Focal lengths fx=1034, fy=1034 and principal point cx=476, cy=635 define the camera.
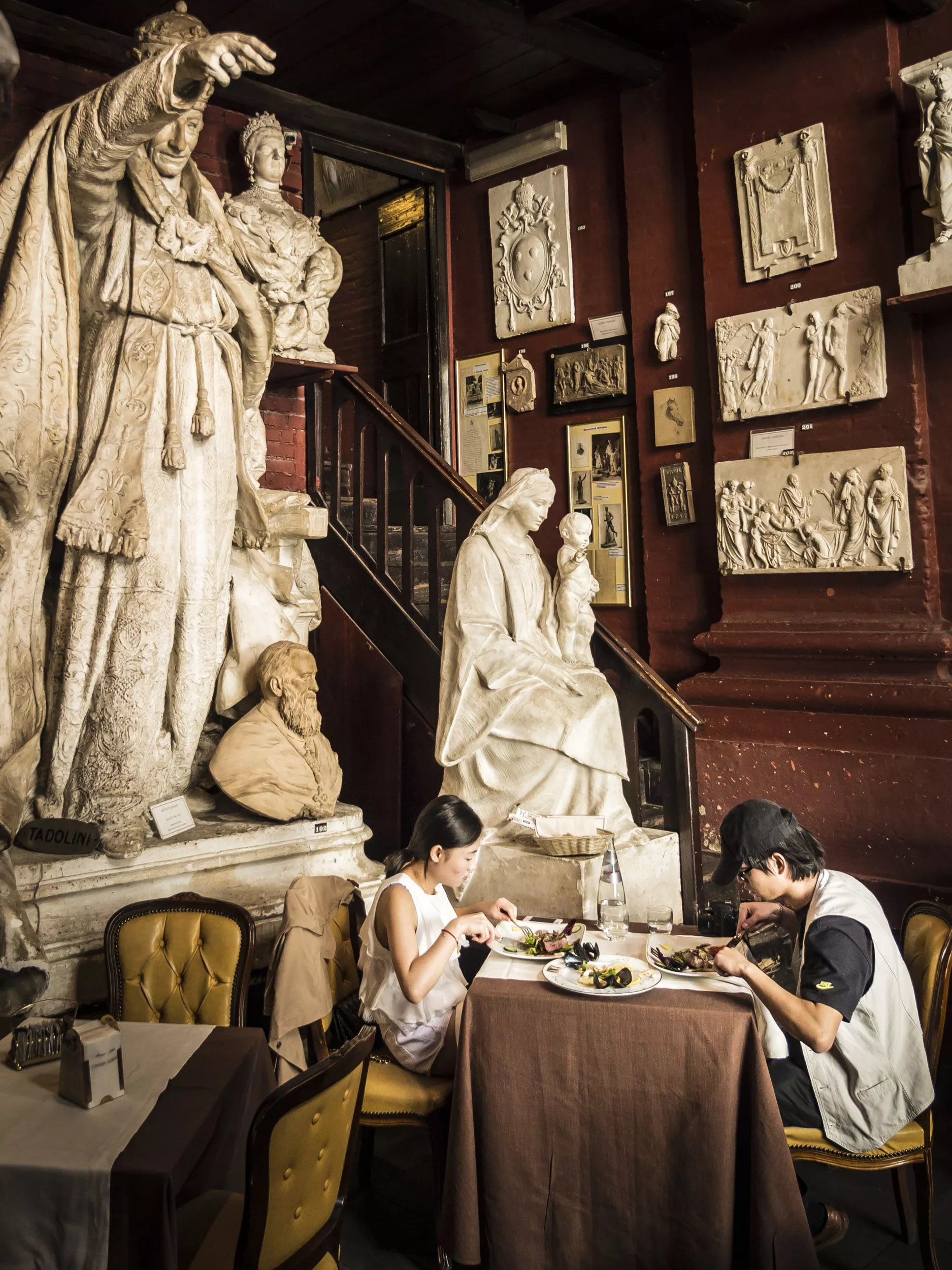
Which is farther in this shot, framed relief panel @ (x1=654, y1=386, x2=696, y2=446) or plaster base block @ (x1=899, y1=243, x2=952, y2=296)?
framed relief panel @ (x1=654, y1=386, x2=696, y2=446)

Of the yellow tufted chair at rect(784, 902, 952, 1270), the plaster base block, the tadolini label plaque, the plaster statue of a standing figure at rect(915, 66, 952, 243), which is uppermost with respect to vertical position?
the plaster statue of a standing figure at rect(915, 66, 952, 243)

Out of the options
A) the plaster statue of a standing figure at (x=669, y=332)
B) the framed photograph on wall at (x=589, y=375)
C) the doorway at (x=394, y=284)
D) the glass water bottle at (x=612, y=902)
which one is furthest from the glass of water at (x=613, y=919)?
the doorway at (x=394, y=284)

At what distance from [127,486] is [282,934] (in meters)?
1.69

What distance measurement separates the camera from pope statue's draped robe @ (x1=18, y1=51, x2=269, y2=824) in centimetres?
365

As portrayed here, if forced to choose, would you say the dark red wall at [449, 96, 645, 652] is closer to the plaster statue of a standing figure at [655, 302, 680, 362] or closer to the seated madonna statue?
the plaster statue of a standing figure at [655, 302, 680, 362]

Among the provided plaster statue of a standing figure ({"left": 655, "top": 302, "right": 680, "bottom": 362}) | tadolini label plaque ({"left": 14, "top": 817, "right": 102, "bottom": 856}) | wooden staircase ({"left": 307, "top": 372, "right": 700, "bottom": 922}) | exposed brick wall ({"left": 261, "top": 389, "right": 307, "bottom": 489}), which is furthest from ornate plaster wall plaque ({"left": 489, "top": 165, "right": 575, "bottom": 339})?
tadolini label plaque ({"left": 14, "top": 817, "right": 102, "bottom": 856})

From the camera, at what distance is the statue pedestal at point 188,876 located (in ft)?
11.3

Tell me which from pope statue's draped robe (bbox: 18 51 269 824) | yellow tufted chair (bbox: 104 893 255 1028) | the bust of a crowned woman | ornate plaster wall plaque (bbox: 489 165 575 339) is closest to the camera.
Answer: yellow tufted chair (bbox: 104 893 255 1028)

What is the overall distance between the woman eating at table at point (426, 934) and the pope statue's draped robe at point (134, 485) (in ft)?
4.80

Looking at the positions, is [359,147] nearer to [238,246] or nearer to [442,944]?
[238,246]

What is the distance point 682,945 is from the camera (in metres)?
2.63

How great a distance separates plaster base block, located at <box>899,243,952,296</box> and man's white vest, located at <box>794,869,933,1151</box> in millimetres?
3329

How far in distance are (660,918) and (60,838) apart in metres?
2.10

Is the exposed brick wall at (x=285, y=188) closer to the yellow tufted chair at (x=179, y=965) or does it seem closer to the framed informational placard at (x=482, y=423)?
the framed informational placard at (x=482, y=423)
